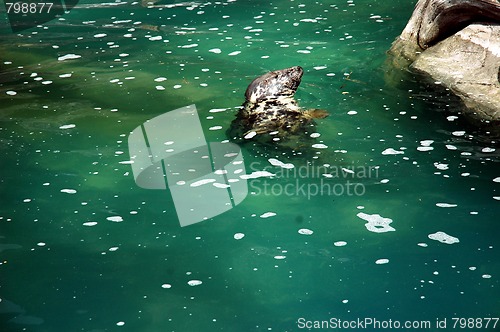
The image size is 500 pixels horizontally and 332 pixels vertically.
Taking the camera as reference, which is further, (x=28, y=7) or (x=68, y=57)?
(x=28, y=7)

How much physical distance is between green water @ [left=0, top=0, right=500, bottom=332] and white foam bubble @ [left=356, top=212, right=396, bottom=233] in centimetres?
4

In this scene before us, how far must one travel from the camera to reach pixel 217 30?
42.2ft

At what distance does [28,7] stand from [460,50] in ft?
32.9

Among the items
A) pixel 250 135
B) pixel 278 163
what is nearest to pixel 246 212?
pixel 278 163

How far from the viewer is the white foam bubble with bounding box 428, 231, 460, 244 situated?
Answer: 5883mm

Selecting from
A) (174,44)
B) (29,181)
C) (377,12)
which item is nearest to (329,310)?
(29,181)

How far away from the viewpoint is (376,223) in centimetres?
623

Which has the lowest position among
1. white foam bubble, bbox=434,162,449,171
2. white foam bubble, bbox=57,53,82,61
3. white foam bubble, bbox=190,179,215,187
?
white foam bubble, bbox=57,53,82,61

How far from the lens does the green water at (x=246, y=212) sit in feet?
17.1

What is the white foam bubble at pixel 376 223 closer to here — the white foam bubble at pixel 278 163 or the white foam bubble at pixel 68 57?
the white foam bubble at pixel 278 163

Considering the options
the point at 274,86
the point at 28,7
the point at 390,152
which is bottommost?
the point at 28,7

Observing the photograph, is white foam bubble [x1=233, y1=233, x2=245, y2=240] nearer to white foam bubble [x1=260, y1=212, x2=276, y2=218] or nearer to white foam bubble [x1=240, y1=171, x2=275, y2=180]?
white foam bubble [x1=260, y1=212, x2=276, y2=218]
